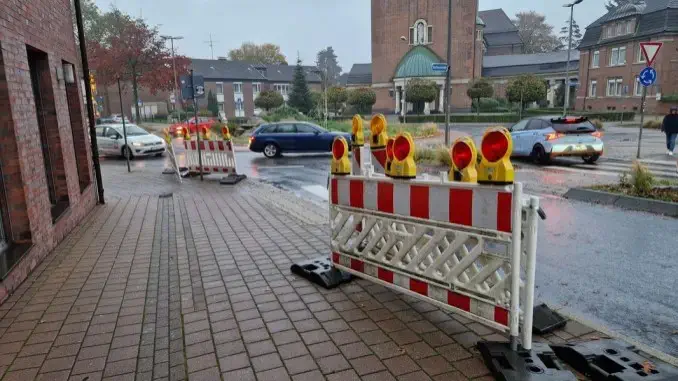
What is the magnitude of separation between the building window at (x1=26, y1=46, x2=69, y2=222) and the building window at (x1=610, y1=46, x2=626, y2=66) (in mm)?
53871

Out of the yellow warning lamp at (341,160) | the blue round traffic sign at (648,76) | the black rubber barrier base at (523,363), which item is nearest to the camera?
the black rubber barrier base at (523,363)

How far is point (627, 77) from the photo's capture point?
4653 centimetres

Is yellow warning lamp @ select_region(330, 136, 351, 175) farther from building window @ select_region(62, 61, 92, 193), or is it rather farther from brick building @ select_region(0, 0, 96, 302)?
building window @ select_region(62, 61, 92, 193)

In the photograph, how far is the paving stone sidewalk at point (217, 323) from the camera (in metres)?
2.94

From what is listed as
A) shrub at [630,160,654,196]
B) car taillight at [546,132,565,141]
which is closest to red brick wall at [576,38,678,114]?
car taillight at [546,132,565,141]

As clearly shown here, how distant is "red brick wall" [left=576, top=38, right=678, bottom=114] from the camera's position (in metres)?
42.6

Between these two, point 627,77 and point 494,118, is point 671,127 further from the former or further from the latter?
point 627,77

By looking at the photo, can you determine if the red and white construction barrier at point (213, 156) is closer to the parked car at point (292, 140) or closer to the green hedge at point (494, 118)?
the parked car at point (292, 140)

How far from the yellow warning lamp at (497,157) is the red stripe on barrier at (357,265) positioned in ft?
5.15

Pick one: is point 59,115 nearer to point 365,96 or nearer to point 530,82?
point 530,82

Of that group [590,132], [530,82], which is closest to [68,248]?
[590,132]

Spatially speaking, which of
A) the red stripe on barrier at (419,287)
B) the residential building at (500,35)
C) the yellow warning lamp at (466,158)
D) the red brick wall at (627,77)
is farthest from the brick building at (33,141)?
the residential building at (500,35)

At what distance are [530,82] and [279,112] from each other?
23.3 meters

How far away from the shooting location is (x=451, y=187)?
301 cm
